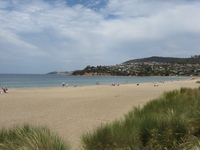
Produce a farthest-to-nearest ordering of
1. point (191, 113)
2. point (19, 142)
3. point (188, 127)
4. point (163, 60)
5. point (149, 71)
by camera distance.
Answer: point (163, 60) < point (149, 71) < point (191, 113) < point (188, 127) < point (19, 142)

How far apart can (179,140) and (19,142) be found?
2.65m

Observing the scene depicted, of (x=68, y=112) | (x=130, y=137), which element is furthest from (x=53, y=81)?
(x=130, y=137)

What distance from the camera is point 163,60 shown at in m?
184

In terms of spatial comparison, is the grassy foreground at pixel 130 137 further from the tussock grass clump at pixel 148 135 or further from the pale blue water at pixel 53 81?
the pale blue water at pixel 53 81

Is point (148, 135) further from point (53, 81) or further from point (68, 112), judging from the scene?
point (53, 81)

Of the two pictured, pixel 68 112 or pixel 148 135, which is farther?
pixel 68 112

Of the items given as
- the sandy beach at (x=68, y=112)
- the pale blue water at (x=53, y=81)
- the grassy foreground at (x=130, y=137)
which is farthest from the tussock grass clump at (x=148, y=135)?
the pale blue water at (x=53, y=81)

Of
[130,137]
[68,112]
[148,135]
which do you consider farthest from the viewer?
[68,112]

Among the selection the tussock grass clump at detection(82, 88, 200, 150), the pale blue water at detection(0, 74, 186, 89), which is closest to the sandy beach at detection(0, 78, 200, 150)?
the tussock grass clump at detection(82, 88, 200, 150)

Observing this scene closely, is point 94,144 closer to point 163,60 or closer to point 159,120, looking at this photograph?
point 159,120

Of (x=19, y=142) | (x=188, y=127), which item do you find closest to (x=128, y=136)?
(x=188, y=127)

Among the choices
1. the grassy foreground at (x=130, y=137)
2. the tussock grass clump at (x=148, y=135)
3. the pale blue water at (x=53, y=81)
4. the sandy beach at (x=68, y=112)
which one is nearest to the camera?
the grassy foreground at (x=130, y=137)

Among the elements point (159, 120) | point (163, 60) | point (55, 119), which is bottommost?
point (55, 119)

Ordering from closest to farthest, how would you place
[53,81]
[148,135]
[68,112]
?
[148,135] < [68,112] < [53,81]
